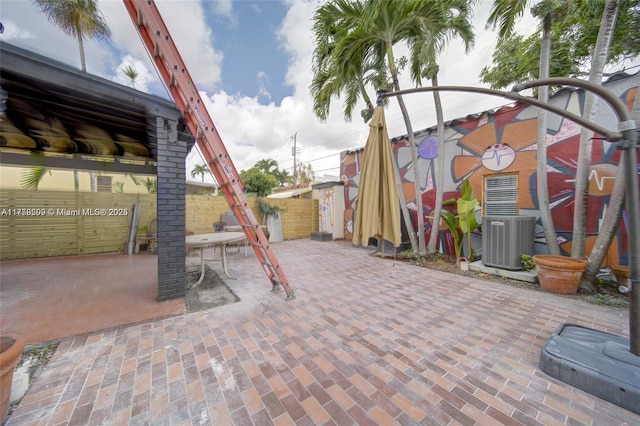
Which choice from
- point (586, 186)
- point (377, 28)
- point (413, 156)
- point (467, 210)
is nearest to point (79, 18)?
point (377, 28)

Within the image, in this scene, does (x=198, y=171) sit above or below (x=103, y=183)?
above

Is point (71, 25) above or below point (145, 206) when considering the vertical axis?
above

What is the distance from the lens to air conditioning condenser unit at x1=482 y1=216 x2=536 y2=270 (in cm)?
467

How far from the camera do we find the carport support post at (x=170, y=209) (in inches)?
131

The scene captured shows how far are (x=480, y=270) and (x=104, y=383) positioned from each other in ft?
20.7

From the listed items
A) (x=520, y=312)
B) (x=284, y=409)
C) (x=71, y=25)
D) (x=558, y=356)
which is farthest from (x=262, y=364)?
(x=71, y=25)

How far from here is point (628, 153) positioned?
1829 mm

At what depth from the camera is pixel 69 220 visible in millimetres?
6465

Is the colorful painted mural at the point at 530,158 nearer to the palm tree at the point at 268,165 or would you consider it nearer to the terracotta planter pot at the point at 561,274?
the terracotta planter pot at the point at 561,274

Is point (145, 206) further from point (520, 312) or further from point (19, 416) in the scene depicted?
point (520, 312)

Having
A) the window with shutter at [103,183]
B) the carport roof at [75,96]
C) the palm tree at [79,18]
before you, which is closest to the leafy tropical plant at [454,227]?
the carport roof at [75,96]

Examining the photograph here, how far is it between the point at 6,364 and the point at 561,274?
21.6ft

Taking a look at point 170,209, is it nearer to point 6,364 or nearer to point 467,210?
point 6,364

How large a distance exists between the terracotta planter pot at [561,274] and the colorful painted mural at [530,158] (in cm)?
122
